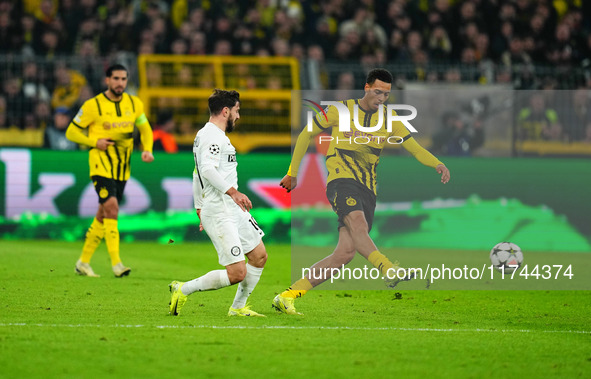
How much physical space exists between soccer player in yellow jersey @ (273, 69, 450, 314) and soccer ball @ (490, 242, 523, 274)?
7.97 ft

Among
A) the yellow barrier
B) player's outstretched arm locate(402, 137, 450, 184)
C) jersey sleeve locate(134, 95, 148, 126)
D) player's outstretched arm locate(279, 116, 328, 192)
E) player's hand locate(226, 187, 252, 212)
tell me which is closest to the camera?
player's hand locate(226, 187, 252, 212)

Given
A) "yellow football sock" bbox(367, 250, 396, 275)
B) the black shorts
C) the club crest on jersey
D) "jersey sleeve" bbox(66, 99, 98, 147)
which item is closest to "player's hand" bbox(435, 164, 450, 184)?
the black shorts

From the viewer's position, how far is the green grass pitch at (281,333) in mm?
6176

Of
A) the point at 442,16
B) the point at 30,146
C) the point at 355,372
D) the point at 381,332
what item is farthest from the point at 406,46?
the point at 355,372

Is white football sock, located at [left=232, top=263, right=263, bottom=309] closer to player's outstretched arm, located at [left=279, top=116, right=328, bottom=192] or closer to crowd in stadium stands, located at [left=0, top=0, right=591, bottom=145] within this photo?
player's outstretched arm, located at [left=279, top=116, right=328, bottom=192]

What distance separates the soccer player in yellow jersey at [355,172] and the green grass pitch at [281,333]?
0.48 metres

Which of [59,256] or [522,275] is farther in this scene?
[59,256]

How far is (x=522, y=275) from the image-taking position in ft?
38.4

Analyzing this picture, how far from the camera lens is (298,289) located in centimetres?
868

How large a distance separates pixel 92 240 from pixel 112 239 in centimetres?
26

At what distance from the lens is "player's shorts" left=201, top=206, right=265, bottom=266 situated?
795cm

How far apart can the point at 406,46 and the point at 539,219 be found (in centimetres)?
531

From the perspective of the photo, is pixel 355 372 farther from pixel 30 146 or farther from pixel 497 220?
pixel 30 146

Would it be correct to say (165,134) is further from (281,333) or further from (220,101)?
(281,333)
